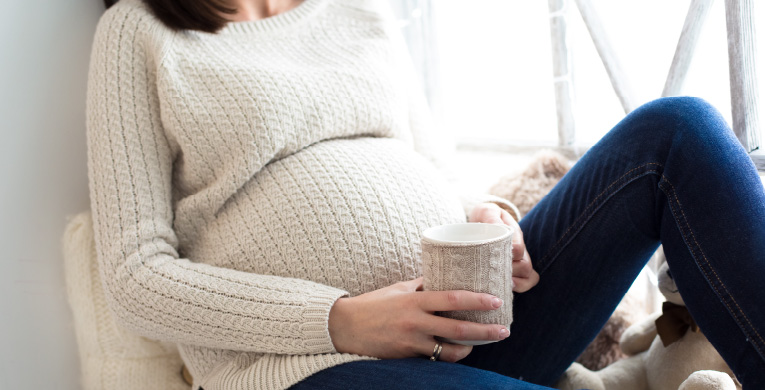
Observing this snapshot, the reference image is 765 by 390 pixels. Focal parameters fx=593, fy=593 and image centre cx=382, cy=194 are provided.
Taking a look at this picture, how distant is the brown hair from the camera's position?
1.01m

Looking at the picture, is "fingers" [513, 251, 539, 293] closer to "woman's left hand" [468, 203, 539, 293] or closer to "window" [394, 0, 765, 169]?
"woman's left hand" [468, 203, 539, 293]

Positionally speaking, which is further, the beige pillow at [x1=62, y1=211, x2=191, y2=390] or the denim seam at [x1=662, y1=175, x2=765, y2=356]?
the beige pillow at [x1=62, y1=211, x2=191, y2=390]

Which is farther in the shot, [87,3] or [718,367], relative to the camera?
[87,3]

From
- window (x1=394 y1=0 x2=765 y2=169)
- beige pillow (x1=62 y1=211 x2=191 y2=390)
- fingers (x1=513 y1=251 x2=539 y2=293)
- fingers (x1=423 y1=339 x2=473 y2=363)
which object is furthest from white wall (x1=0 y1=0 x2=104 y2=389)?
window (x1=394 y1=0 x2=765 y2=169)

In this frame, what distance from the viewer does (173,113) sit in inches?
37.8

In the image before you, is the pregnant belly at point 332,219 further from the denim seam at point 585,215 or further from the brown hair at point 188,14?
the brown hair at point 188,14

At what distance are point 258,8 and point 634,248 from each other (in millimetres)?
822

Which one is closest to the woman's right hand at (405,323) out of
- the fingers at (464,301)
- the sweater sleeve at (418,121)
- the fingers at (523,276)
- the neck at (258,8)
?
the fingers at (464,301)

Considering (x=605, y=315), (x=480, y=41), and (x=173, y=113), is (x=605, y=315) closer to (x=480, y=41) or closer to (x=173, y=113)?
(x=173, y=113)

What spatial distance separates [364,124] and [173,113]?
1.09 feet

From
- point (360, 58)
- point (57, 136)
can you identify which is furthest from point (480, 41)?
point (57, 136)

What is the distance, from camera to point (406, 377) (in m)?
0.74

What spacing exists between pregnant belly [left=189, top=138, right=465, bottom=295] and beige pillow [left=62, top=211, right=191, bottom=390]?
234mm

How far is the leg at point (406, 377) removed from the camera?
0.72 m
